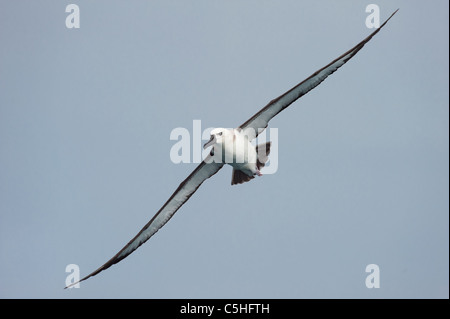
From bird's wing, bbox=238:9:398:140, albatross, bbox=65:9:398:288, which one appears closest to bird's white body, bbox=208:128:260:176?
albatross, bbox=65:9:398:288

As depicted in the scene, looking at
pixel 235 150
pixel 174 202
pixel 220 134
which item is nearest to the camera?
pixel 220 134

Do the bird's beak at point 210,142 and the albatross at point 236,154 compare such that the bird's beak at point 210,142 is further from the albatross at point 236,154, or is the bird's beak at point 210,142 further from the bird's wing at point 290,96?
the bird's wing at point 290,96

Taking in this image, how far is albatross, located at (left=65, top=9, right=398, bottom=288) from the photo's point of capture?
17.4 m

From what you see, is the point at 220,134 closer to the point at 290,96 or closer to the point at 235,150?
the point at 235,150

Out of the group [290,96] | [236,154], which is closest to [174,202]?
[236,154]

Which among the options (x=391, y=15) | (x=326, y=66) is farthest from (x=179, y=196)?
(x=391, y=15)

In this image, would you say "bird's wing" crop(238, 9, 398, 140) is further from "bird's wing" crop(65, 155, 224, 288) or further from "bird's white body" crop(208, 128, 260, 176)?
"bird's wing" crop(65, 155, 224, 288)

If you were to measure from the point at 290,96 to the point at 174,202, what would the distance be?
13.4 ft

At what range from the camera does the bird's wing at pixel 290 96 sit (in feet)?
56.1

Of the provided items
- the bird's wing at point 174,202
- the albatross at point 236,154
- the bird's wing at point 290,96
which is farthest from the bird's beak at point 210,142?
the bird's wing at point 290,96

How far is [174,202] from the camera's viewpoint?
62.6ft

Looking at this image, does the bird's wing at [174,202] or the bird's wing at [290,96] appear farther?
the bird's wing at [174,202]
